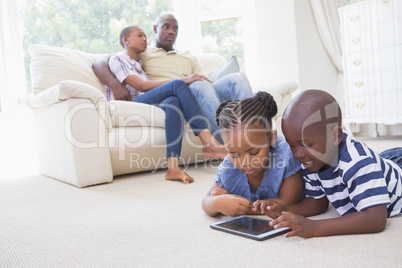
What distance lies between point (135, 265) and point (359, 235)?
0.52 metres

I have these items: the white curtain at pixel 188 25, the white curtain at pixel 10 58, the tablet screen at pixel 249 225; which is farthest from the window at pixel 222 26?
the tablet screen at pixel 249 225

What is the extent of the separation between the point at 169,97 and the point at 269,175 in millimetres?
1124

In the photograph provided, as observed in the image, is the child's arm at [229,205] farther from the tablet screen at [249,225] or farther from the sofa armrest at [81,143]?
the sofa armrest at [81,143]

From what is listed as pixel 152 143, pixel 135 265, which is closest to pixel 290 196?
pixel 135 265

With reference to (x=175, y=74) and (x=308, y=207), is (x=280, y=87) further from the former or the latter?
(x=308, y=207)

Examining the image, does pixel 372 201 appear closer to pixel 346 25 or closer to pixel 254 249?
pixel 254 249

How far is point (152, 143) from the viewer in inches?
83.6

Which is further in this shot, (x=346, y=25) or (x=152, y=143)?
(x=346, y=25)

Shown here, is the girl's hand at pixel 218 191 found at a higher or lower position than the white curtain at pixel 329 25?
lower

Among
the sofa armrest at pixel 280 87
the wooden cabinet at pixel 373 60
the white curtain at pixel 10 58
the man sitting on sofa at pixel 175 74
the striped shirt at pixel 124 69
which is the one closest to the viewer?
the man sitting on sofa at pixel 175 74

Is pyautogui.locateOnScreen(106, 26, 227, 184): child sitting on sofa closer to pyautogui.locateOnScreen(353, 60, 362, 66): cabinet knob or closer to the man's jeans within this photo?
the man's jeans

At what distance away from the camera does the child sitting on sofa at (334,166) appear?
0.84 meters

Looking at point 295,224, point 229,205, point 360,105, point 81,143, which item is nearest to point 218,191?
point 229,205

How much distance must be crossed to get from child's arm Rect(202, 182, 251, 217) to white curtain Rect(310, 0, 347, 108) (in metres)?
3.07
